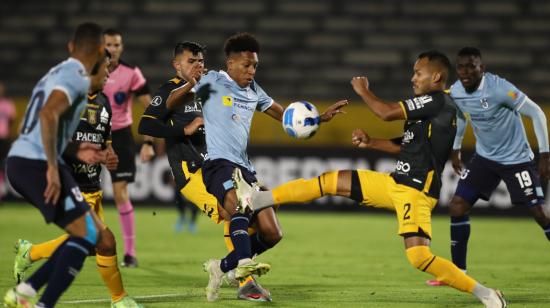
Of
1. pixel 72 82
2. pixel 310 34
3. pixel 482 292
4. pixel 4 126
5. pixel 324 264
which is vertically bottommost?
pixel 324 264

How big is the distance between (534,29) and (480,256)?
1130 centimetres

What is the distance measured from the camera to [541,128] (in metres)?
8.97

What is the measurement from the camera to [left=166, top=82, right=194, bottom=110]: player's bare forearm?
781cm

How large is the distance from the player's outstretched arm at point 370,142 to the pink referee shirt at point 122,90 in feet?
13.0

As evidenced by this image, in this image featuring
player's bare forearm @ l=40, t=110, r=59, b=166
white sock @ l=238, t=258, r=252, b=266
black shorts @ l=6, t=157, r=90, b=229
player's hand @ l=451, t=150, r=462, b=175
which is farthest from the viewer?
player's hand @ l=451, t=150, r=462, b=175

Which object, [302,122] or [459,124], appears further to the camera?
[459,124]

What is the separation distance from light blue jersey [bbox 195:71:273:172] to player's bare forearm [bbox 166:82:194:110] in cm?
8

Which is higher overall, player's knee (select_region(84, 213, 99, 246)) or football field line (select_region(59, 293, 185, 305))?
player's knee (select_region(84, 213, 99, 246))

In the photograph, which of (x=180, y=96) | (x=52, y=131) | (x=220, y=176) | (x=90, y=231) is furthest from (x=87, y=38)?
(x=220, y=176)

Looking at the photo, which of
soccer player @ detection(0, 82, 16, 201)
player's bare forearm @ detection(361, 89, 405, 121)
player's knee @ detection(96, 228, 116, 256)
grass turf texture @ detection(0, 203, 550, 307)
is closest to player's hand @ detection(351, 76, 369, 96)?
player's bare forearm @ detection(361, 89, 405, 121)

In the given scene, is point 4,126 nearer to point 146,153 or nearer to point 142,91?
point 142,91

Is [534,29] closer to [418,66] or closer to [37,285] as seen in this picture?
[418,66]

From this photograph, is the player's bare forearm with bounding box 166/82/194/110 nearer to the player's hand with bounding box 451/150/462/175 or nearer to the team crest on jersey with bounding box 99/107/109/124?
the team crest on jersey with bounding box 99/107/109/124

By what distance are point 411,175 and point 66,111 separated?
2671 mm
